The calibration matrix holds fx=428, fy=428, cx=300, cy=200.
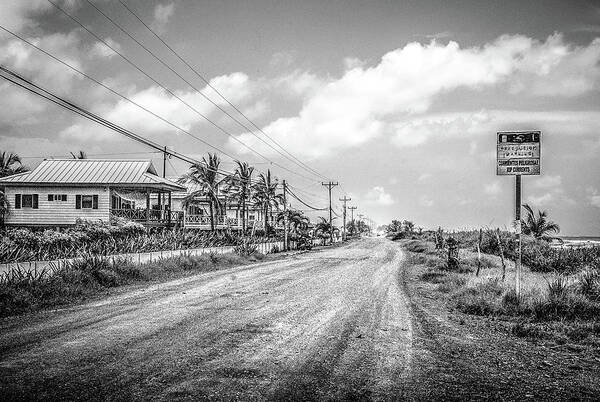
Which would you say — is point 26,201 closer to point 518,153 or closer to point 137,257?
point 137,257

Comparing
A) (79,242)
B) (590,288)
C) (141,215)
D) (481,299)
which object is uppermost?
(141,215)

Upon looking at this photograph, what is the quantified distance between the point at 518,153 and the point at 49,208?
3492cm

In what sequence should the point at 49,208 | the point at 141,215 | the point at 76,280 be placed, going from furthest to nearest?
the point at 141,215 < the point at 49,208 < the point at 76,280

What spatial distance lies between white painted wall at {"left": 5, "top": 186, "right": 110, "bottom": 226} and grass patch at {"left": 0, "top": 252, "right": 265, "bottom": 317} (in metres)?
17.2

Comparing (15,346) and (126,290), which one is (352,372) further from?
(126,290)

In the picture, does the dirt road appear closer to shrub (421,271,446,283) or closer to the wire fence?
the wire fence

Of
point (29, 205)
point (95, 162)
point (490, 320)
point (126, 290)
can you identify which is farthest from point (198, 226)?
point (490, 320)

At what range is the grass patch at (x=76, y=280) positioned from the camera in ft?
32.2

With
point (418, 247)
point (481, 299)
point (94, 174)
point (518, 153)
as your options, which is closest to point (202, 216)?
point (94, 174)

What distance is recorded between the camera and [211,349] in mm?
6109

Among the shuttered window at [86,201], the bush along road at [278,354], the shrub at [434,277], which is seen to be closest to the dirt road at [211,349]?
the bush along road at [278,354]

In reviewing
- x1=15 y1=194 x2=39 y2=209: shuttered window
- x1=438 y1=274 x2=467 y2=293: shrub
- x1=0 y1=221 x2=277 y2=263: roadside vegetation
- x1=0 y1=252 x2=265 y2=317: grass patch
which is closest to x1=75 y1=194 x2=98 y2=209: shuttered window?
x1=15 y1=194 x2=39 y2=209: shuttered window

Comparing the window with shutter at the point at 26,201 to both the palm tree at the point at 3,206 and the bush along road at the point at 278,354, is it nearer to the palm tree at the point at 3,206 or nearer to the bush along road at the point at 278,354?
the palm tree at the point at 3,206

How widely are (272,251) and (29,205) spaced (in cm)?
1975
